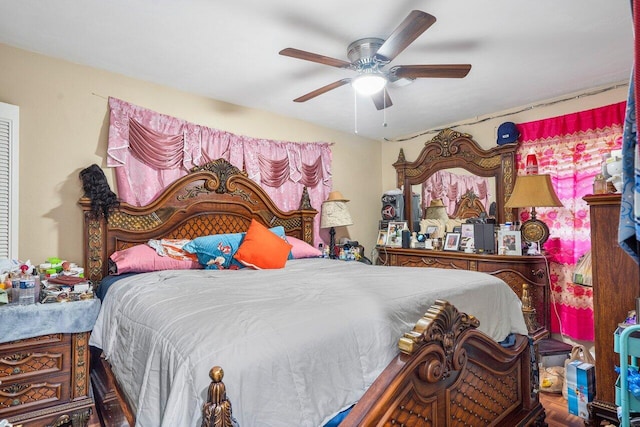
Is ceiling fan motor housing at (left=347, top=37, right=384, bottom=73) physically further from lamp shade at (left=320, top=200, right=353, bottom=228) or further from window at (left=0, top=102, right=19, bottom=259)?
window at (left=0, top=102, right=19, bottom=259)

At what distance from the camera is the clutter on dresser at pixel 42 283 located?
1.90 m

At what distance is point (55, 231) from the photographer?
2.58 m

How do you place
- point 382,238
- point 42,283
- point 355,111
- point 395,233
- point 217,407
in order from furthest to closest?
point 382,238 < point 395,233 < point 355,111 < point 42,283 < point 217,407

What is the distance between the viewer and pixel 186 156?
3.23 meters

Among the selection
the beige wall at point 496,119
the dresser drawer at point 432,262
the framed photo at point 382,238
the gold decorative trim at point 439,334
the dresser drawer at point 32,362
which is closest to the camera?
the gold decorative trim at point 439,334

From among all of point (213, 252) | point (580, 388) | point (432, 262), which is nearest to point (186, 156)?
point (213, 252)

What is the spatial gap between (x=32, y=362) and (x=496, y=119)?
4.57m

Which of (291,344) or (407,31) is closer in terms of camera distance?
(291,344)


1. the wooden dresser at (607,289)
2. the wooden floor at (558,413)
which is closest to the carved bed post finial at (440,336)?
the wooden dresser at (607,289)

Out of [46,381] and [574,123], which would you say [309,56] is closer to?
[46,381]

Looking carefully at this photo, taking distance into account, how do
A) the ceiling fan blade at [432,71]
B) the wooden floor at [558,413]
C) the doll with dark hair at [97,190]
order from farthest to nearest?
the doll with dark hair at [97,190], the wooden floor at [558,413], the ceiling fan blade at [432,71]

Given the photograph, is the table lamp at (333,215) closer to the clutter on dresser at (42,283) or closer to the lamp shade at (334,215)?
the lamp shade at (334,215)

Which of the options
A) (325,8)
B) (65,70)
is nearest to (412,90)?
(325,8)

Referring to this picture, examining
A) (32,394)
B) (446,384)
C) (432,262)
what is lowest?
(32,394)
